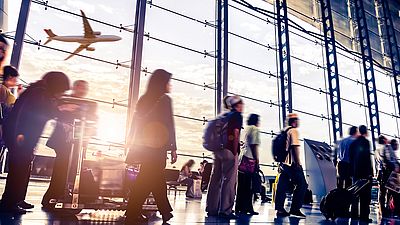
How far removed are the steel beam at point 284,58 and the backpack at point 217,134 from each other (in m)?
6.07

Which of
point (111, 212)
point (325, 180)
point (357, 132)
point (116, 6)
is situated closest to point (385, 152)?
point (357, 132)

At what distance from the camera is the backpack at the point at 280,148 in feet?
13.0

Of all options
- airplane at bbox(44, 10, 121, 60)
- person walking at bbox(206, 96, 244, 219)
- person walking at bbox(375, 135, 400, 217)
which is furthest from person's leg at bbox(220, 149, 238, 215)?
airplane at bbox(44, 10, 121, 60)

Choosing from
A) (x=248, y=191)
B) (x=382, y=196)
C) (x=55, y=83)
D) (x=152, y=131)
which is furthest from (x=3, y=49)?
(x=382, y=196)

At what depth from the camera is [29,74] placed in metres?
5.89

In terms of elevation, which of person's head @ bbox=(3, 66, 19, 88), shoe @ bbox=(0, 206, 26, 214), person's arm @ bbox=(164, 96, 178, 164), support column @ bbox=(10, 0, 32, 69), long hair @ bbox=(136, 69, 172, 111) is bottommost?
shoe @ bbox=(0, 206, 26, 214)

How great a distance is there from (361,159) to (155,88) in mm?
3067

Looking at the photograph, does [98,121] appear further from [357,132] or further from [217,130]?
[357,132]

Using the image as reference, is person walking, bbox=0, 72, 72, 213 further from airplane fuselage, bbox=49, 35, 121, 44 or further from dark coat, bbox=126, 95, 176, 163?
airplane fuselage, bbox=49, 35, 121, 44

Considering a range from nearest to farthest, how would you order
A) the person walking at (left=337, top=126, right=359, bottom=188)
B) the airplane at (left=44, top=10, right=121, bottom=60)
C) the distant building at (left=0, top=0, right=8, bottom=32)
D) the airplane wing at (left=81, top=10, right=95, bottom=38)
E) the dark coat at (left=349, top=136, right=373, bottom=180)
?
the dark coat at (left=349, top=136, right=373, bottom=180), the person walking at (left=337, top=126, right=359, bottom=188), the distant building at (left=0, top=0, right=8, bottom=32), the airplane at (left=44, top=10, right=121, bottom=60), the airplane wing at (left=81, top=10, right=95, bottom=38)

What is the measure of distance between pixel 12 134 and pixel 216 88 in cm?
594

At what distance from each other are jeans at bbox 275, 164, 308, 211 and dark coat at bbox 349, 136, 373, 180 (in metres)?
0.80

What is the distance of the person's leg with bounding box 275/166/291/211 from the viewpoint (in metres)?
4.01

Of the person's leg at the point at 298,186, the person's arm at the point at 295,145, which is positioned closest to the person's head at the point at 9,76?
the person's arm at the point at 295,145
